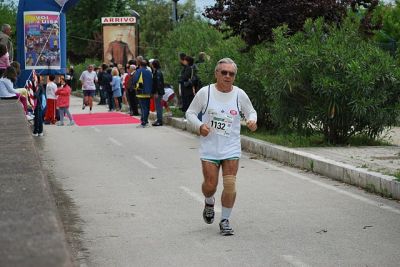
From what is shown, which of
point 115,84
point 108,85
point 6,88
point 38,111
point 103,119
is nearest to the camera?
point 6,88

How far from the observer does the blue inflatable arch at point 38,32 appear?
23922 mm

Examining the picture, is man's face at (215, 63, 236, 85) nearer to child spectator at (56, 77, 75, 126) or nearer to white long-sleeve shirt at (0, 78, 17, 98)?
white long-sleeve shirt at (0, 78, 17, 98)

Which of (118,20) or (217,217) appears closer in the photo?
(217,217)

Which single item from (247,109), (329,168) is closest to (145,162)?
(329,168)

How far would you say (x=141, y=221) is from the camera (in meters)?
9.88

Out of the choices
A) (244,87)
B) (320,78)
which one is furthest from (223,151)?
(244,87)

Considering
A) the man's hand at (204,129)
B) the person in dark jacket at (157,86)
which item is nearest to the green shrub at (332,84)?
the man's hand at (204,129)

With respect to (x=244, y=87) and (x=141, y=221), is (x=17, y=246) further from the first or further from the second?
(x=244, y=87)

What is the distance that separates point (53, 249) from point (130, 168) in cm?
1111

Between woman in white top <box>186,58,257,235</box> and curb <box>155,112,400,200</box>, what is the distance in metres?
3.00

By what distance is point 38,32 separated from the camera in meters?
24.0

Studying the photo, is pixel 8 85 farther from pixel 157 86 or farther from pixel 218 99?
pixel 218 99

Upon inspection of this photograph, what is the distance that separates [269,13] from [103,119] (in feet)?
33.2

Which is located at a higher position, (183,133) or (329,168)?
(329,168)
